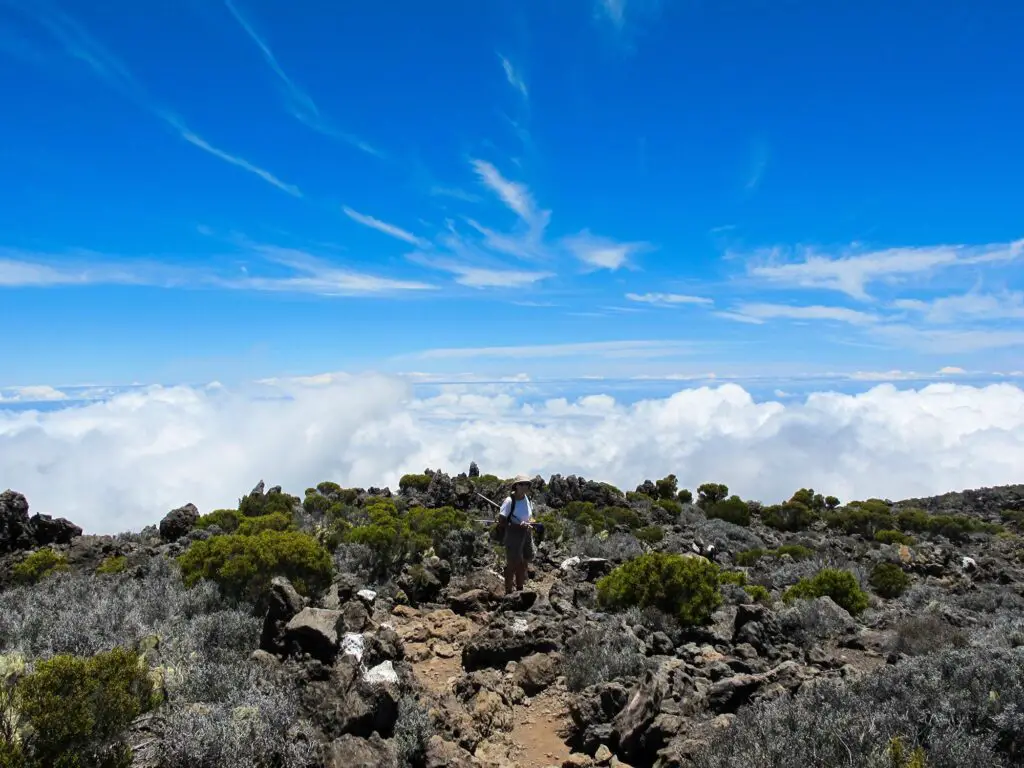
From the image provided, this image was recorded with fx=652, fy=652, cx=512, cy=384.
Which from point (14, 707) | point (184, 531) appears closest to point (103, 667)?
point (14, 707)

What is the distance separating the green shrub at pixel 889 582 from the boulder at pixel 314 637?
12.4 metres

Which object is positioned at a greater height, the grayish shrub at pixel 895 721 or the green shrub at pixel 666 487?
the grayish shrub at pixel 895 721

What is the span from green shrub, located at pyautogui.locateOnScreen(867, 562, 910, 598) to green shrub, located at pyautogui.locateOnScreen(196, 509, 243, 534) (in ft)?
52.7

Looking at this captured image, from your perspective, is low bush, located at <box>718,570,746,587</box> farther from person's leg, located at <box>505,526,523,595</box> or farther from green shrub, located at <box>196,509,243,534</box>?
green shrub, located at <box>196,509,243,534</box>

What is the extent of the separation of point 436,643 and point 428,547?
5.07m

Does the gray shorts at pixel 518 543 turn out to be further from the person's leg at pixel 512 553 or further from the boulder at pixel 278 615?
the boulder at pixel 278 615

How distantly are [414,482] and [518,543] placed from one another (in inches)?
733

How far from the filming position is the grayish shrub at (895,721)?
4234mm

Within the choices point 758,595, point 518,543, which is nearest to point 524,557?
point 518,543

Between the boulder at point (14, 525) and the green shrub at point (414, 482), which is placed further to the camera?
the green shrub at point (414, 482)

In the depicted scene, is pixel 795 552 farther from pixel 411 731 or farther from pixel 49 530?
pixel 49 530

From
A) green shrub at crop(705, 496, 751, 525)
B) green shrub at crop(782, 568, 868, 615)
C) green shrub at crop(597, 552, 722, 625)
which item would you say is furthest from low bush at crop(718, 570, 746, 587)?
green shrub at crop(705, 496, 751, 525)

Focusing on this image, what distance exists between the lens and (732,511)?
29.0 metres

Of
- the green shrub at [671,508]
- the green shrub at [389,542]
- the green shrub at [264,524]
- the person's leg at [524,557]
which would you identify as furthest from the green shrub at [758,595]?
the green shrub at [671,508]
